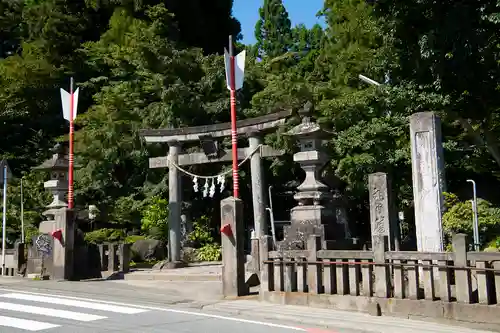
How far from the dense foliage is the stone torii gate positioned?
2.62 meters

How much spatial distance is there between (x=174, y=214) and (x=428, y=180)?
11.1 meters

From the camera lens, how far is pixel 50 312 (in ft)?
33.6

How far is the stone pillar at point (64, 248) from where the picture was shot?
52.7 ft

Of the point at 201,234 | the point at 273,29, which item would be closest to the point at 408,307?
the point at 201,234

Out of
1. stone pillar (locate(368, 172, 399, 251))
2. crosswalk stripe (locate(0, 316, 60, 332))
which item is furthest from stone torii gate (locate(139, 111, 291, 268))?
crosswalk stripe (locate(0, 316, 60, 332))

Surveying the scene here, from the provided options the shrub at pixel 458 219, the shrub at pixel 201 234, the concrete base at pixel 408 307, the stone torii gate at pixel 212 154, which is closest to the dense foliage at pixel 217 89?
the shrub at pixel 201 234

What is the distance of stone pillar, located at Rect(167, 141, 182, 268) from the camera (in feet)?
65.9

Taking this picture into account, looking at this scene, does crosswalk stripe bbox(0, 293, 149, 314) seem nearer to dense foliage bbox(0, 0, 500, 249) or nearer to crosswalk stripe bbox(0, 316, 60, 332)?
crosswalk stripe bbox(0, 316, 60, 332)

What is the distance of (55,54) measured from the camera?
3616 centimetres

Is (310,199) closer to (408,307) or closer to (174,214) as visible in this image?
(408,307)

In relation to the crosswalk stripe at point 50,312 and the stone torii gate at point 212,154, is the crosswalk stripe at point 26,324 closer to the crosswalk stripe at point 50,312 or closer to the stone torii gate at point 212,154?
the crosswalk stripe at point 50,312

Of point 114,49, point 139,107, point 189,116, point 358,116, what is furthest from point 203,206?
point 114,49

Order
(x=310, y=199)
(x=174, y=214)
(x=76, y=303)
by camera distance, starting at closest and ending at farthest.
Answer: (x=76, y=303)
(x=310, y=199)
(x=174, y=214)

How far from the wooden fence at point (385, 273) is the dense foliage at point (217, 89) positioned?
7.30m
